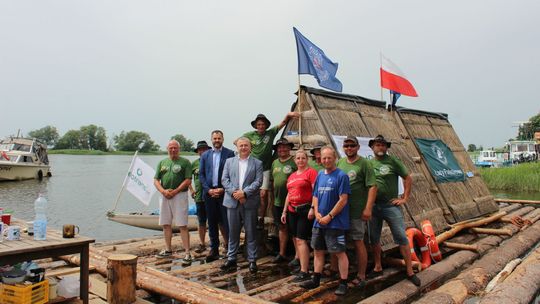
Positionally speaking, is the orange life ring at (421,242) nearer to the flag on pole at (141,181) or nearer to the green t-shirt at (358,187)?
the green t-shirt at (358,187)

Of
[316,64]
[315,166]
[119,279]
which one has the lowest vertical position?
[119,279]

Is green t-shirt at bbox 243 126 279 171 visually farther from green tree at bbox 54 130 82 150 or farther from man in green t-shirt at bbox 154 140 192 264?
green tree at bbox 54 130 82 150

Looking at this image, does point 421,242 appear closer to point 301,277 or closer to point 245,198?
point 301,277

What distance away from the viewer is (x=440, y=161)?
9789mm

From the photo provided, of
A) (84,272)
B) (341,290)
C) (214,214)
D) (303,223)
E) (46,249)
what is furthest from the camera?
(214,214)

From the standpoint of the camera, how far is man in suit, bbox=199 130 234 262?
6.40m

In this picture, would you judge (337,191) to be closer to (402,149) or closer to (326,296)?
(326,296)

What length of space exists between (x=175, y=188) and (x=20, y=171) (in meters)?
29.9

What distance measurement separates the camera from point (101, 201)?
2378 cm

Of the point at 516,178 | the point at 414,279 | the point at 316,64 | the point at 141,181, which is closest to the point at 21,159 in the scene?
the point at 141,181

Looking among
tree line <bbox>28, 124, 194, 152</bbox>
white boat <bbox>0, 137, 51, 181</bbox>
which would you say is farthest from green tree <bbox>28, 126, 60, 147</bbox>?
white boat <bbox>0, 137, 51, 181</bbox>

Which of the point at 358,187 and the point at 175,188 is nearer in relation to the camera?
the point at 358,187

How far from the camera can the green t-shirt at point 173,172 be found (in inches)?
262

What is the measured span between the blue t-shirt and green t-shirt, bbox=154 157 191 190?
271 centimetres
